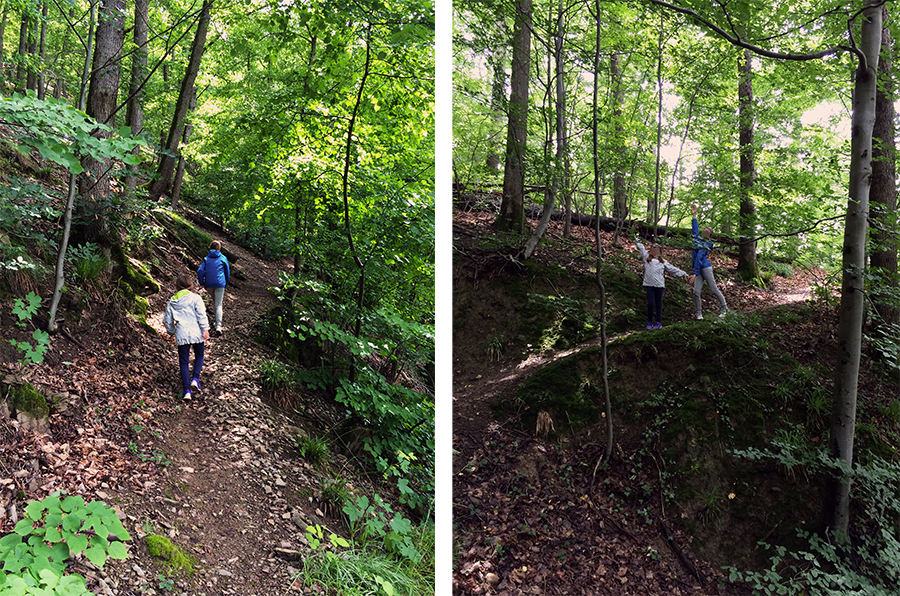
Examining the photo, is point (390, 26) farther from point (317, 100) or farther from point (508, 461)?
point (508, 461)

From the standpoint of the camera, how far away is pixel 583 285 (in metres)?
2.43

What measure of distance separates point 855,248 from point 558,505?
141cm

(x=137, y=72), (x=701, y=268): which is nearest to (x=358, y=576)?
(x=701, y=268)

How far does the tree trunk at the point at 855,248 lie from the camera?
1567mm

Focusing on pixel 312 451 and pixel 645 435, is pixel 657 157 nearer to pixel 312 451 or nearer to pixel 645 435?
pixel 645 435

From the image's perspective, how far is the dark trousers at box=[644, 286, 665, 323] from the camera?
216cm

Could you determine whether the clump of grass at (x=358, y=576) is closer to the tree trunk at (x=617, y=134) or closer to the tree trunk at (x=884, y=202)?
the tree trunk at (x=884, y=202)

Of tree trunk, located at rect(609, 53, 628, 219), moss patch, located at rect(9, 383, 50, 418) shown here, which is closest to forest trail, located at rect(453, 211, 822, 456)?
tree trunk, located at rect(609, 53, 628, 219)

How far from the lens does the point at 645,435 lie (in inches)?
73.3

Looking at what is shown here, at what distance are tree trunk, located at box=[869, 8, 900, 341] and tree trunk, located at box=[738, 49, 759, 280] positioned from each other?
372mm

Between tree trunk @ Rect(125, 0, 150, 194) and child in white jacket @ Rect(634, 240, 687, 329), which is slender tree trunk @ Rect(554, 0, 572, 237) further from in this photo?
tree trunk @ Rect(125, 0, 150, 194)

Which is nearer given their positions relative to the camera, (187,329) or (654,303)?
(654,303)

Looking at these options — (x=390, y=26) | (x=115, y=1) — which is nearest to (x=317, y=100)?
(x=390, y=26)

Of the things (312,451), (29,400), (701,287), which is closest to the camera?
(29,400)
